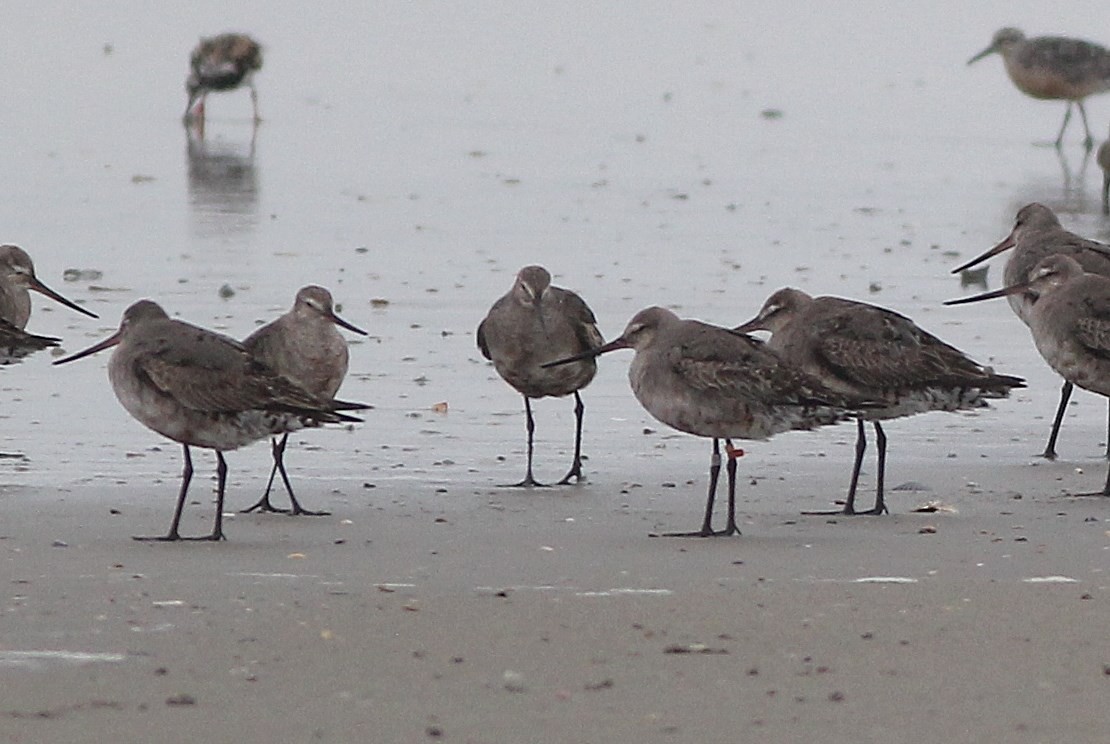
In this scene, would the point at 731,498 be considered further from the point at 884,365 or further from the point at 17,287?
the point at 17,287

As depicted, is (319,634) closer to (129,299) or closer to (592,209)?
(129,299)

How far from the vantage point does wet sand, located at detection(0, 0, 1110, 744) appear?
627 centimetres

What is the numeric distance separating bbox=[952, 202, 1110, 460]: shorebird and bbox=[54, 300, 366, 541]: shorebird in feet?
11.9

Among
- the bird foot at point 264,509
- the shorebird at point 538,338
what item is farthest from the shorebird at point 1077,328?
the bird foot at point 264,509

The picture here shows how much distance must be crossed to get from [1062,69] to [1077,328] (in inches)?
629

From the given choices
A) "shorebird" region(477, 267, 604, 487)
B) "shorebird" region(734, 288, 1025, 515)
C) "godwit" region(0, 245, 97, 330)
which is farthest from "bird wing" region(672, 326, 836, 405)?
"godwit" region(0, 245, 97, 330)

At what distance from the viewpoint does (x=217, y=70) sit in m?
24.7

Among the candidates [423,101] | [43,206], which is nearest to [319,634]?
[43,206]

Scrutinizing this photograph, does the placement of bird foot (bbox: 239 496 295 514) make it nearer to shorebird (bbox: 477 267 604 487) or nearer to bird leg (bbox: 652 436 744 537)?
bird leg (bbox: 652 436 744 537)

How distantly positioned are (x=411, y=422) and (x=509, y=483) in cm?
112

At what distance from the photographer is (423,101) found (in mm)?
26094

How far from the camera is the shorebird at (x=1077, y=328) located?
10.2m

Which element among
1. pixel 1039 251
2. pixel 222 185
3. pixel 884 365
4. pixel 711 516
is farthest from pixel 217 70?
pixel 711 516

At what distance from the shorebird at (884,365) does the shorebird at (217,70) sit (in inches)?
612
